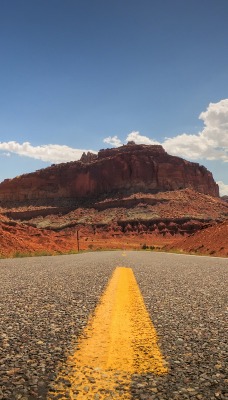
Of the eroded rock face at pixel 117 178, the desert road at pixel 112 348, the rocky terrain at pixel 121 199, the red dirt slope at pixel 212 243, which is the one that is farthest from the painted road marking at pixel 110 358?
the eroded rock face at pixel 117 178

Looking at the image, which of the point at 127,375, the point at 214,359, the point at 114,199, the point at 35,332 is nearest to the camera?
the point at 127,375

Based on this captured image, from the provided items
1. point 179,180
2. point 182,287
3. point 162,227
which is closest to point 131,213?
point 162,227

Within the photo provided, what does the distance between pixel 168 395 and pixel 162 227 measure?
353 ft

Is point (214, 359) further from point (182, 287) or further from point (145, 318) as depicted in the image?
point (182, 287)

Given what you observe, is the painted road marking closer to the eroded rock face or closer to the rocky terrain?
the rocky terrain

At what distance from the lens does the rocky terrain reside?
4309 inches

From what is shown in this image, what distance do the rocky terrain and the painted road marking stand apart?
87977 millimetres

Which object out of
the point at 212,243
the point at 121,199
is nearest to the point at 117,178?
the point at 121,199

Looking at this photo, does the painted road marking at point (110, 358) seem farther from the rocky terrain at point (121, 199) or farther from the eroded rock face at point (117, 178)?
the eroded rock face at point (117, 178)

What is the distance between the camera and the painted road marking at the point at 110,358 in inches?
91.4

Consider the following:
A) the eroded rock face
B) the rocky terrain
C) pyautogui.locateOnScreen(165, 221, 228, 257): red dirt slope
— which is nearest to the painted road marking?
pyautogui.locateOnScreen(165, 221, 228, 257): red dirt slope

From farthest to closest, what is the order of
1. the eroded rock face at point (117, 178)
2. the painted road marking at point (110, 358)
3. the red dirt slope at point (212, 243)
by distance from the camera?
the eroded rock face at point (117, 178) → the red dirt slope at point (212, 243) → the painted road marking at point (110, 358)

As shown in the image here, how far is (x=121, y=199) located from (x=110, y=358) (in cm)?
12566

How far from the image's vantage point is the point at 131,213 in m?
118
